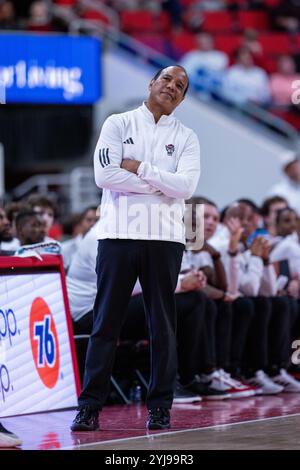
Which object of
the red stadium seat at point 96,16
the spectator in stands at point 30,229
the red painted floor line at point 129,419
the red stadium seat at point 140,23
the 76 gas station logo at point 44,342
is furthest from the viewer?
the red stadium seat at point 140,23

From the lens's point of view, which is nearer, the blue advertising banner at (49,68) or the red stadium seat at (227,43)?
the blue advertising banner at (49,68)

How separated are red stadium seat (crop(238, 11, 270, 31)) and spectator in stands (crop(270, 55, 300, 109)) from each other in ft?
5.64

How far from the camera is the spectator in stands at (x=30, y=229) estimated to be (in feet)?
26.9

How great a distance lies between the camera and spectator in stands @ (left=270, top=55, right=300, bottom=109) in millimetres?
15945

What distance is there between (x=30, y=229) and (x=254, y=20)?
10986mm

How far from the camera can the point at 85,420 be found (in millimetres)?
6332

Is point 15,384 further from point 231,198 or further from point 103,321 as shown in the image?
point 231,198

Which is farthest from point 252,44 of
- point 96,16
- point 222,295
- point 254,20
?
point 222,295

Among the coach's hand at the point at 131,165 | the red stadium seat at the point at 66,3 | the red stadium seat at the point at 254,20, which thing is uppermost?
the red stadium seat at the point at 66,3

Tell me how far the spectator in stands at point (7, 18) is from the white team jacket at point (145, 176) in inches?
344

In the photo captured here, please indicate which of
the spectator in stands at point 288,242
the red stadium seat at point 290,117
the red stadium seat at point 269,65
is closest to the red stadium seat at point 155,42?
the red stadium seat at point 269,65

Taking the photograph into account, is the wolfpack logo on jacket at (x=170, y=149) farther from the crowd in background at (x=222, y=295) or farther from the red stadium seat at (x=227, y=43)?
the red stadium seat at (x=227, y=43)
